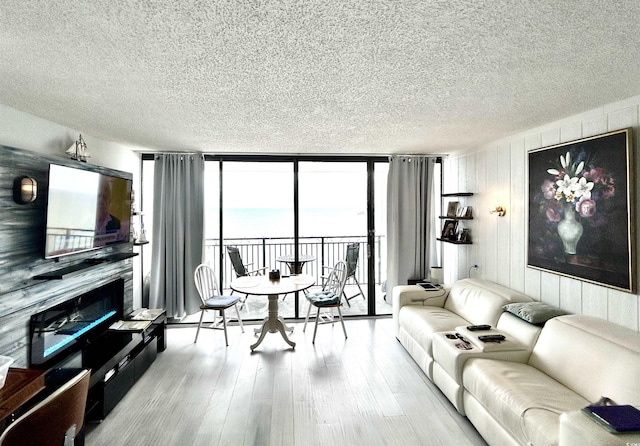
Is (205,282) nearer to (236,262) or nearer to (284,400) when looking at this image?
(236,262)

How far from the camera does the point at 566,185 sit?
2.70 meters

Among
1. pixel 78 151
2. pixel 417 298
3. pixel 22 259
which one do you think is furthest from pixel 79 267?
pixel 417 298

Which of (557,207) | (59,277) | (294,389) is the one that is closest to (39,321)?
(59,277)

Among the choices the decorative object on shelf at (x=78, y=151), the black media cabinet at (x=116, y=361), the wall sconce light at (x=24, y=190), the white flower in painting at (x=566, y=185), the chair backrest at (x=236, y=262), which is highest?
the decorative object on shelf at (x=78, y=151)

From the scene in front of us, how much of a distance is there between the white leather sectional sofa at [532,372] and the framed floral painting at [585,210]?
17.0 inches

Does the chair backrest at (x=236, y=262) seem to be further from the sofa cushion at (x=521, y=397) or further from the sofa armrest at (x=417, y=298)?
the sofa cushion at (x=521, y=397)

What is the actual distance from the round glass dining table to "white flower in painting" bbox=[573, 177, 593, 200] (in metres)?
2.75

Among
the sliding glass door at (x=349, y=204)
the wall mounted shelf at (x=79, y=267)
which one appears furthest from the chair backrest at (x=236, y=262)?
the wall mounted shelf at (x=79, y=267)

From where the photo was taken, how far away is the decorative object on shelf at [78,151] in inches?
114

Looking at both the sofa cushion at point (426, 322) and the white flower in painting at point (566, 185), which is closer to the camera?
the white flower in painting at point (566, 185)

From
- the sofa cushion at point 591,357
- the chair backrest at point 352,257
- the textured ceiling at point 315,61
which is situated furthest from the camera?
the chair backrest at point 352,257

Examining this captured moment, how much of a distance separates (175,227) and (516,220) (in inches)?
166

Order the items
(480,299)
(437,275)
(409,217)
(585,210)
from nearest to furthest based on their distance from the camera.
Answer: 1. (585,210)
2. (480,299)
3. (437,275)
4. (409,217)

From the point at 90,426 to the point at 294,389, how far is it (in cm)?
157
